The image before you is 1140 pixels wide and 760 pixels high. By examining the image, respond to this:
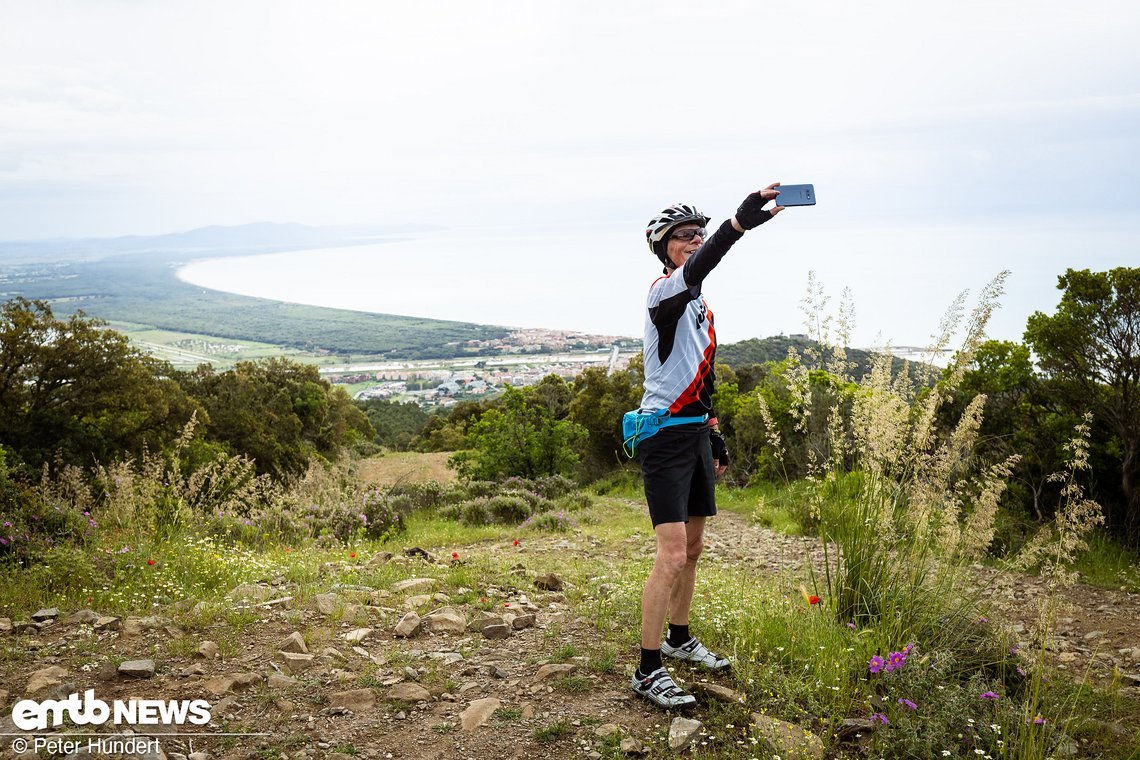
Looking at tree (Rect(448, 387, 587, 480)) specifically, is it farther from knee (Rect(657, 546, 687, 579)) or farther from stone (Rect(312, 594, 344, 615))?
knee (Rect(657, 546, 687, 579))

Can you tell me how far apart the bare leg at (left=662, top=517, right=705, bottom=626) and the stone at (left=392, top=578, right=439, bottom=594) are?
7.42 ft

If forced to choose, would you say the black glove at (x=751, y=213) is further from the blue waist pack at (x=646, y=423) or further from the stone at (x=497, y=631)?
the stone at (x=497, y=631)

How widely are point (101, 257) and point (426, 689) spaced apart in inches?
4807

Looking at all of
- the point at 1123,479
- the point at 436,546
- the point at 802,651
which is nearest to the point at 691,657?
the point at 802,651

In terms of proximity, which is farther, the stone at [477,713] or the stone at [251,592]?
the stone at [251,592]

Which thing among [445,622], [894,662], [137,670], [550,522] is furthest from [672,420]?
[550,522]

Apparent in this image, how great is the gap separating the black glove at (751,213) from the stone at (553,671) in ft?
8.20

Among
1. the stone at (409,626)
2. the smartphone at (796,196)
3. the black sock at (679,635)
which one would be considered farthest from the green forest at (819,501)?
the smartphone at (796,196)

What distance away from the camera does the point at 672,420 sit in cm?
354

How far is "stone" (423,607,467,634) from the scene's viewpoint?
4.78 metres

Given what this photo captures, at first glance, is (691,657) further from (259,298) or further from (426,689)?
(259,298)

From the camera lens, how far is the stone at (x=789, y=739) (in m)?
3.23

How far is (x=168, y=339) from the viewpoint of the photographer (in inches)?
1800

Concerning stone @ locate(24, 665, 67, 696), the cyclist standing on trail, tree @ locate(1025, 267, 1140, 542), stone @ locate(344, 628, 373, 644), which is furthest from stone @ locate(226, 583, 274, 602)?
tree @ locate(1025, 267, 1140, 542)
